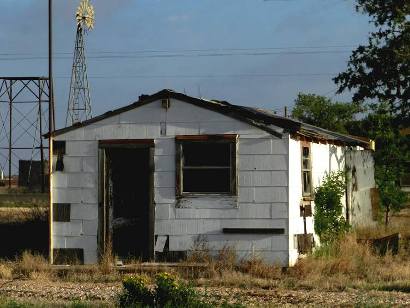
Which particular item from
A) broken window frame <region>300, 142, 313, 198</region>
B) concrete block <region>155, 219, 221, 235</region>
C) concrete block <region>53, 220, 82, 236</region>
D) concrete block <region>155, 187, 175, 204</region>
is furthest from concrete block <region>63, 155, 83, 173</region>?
broken window frame <region>300, 142, 313, 198</region>

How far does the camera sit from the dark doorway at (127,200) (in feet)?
51.1

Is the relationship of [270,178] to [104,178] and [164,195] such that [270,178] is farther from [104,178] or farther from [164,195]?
[104,178]

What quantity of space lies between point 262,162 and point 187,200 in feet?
5.01

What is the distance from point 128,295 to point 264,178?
518cm

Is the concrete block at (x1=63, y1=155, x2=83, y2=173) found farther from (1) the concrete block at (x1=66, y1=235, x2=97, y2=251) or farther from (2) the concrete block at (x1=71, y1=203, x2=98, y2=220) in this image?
(1) the concrete block at (x1=66, y1=235, x2=97, y2=251)

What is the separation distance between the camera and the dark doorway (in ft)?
51.1

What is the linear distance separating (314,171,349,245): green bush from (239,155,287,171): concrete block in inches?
114

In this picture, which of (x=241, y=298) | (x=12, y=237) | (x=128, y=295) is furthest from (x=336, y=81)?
(x=128, y=295)

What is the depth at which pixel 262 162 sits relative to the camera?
1470 centimetres

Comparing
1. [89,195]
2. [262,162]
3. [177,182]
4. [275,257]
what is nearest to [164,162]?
[177,182]

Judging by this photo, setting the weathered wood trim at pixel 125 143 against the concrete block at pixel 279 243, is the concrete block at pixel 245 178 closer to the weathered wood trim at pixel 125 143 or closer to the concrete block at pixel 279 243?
the concrete block at pixel 279 243

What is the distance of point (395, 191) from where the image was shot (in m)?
24.6

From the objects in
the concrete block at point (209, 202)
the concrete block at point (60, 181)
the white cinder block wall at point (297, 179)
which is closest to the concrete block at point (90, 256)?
the concrete block at point (60, 181)

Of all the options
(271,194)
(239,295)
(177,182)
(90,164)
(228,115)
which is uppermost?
(228,115)
